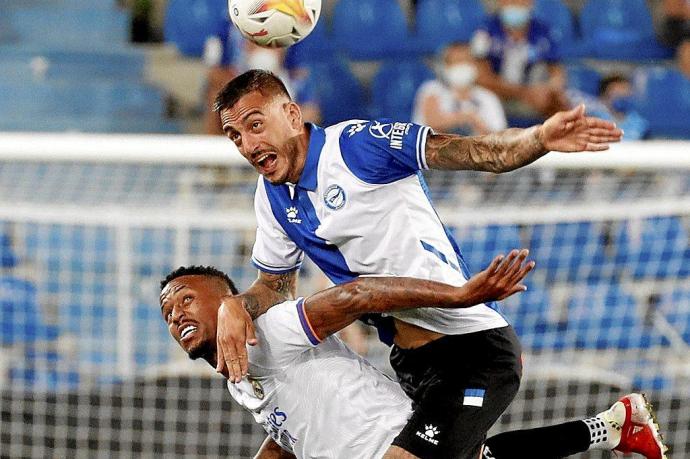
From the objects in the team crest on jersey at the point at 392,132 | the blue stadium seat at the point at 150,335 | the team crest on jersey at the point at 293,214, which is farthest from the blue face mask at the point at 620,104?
the team crest on jersey at the point at 392,132

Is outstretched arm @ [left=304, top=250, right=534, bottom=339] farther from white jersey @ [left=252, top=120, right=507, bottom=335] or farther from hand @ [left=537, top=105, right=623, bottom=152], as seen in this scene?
hand @ [left=537, top=105, right=623, bottom=152]

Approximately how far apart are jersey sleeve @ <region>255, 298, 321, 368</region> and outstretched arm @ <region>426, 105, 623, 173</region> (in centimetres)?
58

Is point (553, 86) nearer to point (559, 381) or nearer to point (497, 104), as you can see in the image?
point (497, 104)

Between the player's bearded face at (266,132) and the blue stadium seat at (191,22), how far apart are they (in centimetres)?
540

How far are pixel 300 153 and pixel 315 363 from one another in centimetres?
65

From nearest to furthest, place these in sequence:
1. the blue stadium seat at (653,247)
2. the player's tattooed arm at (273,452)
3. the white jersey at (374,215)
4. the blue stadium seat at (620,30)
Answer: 1. the white jersey at (374,215)
2. the player's tattooed arm at (273,452)
3. the blue stadium seat at (653,247)
4. the blue stadium seat at (620,30)

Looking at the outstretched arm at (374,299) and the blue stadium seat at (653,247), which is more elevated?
the outstretched arm at (374,299)

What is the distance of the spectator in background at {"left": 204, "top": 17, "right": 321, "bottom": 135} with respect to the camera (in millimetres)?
7961

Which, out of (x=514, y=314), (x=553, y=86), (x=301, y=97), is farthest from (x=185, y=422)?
(x=553, y=86)

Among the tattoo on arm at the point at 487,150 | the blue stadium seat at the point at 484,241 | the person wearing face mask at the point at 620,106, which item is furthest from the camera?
the person wearing face mask at the point at 620,106

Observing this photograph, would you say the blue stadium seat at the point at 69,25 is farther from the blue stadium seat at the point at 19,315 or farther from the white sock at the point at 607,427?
Result: the white sock at the point at 607,427

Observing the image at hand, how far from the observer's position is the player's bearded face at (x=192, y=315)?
3.38 metres

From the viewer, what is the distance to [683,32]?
927 centimetres

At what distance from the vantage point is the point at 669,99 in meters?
8.91
